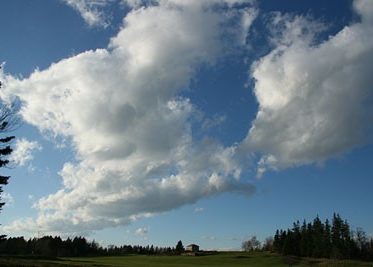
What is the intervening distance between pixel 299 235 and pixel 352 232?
17732 mm

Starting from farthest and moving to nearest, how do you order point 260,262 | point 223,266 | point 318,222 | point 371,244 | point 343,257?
point 371,244 → point 318,222 → point 343,257 → point 260,262 → point 223,266

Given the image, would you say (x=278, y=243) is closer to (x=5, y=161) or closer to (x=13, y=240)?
(x=13, y=240)

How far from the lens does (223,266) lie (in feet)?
382

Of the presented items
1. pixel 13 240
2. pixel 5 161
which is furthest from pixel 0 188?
pixel 13 240

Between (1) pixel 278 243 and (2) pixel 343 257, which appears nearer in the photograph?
(2) pixel 343 257

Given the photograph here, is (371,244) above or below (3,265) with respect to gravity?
above

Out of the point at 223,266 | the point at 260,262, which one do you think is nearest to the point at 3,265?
the point at 223,266

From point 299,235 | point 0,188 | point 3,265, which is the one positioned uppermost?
point 299,235

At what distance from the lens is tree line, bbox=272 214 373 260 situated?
150m

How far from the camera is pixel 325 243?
151125 mm

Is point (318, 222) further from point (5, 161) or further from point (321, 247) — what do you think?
point (5, 161)

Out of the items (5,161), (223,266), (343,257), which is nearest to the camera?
(5,161)

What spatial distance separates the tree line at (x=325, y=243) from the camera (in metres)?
150

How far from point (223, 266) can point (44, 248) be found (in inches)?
4008
